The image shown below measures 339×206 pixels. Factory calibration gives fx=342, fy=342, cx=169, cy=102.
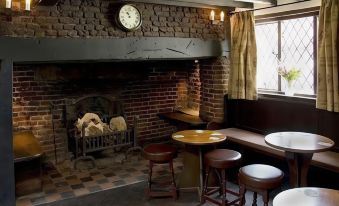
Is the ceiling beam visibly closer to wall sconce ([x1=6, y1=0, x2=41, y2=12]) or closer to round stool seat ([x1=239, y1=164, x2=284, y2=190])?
wall sconce ([x1=6, y1=0, x2=41, y2=12])

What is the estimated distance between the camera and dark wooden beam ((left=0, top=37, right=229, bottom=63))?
3.42 meters

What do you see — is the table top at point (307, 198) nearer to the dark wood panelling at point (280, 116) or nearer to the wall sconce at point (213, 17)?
the dark wood panelling at point (280, 116)

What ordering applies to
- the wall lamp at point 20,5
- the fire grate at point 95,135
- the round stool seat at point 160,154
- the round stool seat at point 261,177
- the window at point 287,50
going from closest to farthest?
the round stool seat at point 261,177 → the wall lamp at point 20,5 → the round stool seat at point 160,154 → the window at point 287,50 → the fire grate at point 95,135

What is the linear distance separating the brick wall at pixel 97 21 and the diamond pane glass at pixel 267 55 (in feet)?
1.93

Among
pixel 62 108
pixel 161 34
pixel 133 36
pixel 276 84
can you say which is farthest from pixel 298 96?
pixel 62 108

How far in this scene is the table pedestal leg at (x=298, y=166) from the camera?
3.13 m

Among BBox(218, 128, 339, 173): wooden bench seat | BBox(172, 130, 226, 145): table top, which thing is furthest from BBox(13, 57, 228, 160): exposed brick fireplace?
BBox(172, 130, 226, 145): table top

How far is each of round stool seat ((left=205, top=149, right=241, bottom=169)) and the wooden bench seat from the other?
53cm

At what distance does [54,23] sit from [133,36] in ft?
3.00

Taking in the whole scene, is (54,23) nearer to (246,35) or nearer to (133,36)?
(133,36)

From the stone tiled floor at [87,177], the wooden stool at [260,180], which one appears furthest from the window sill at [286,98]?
the stone tiled floor at [87,177]

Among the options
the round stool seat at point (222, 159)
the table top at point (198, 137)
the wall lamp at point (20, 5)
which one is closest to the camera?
the wall lamp at point (20, 5)

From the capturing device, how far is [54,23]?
3635mm

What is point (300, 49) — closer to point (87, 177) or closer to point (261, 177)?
point (261, 177)
